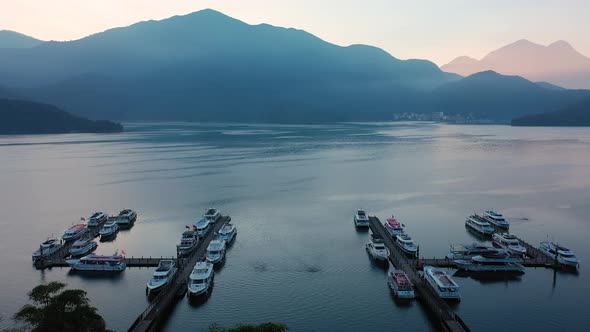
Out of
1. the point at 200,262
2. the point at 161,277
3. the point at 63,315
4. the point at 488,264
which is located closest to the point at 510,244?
the point at 488,264

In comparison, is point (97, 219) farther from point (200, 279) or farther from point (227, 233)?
point (200, 279)

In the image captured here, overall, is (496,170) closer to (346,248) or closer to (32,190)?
(346,248)

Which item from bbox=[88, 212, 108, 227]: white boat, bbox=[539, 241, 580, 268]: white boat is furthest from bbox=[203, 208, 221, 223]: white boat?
bbox=[539, 241, 580, 268]: white boat

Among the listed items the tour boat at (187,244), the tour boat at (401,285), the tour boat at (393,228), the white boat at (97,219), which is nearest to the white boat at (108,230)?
the white boat at (97,219)

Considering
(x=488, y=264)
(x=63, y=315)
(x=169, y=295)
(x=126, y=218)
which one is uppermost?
(x=63, y=315)

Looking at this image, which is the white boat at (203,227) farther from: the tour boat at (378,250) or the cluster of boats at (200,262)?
the tour boat at (378,250)

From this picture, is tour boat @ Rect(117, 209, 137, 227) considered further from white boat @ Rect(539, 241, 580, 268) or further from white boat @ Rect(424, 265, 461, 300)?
white boat @ Rect(539, 241, 580, 268)
